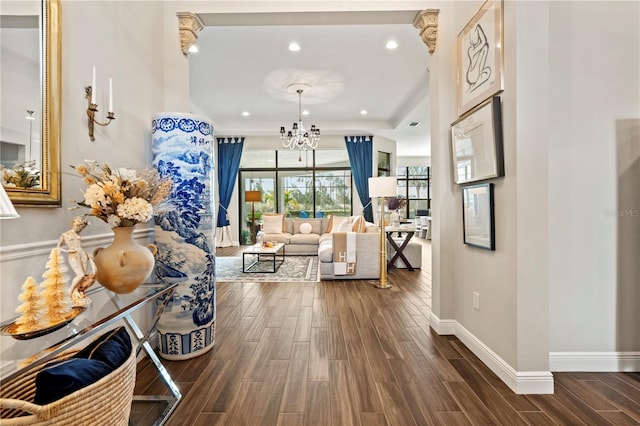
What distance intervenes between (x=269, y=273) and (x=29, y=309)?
417 cm

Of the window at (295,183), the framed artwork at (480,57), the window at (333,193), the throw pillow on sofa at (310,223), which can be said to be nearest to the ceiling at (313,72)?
the framed artwork at (480,57)

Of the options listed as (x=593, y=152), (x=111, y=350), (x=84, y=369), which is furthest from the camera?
(x=593, y=152)

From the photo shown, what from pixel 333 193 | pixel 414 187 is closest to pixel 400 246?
pixel 333 193

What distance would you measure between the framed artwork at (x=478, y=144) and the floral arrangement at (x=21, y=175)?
2.64m

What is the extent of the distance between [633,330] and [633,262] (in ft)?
1.58

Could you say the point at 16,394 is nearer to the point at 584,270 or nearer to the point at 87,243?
the point at 87,243

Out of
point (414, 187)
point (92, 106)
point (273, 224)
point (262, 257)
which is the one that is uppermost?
point (414, 187)

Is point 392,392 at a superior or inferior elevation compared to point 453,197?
inferior

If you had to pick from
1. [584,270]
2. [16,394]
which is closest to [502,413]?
[584,270]

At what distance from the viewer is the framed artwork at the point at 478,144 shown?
2027 millimetres

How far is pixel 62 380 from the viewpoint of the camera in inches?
39.6

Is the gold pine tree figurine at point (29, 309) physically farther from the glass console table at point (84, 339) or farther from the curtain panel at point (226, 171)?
the curtain panel at point (226, 171)

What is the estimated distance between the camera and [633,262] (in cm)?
209

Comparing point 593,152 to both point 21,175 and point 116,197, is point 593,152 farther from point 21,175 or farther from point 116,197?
point 21,175
